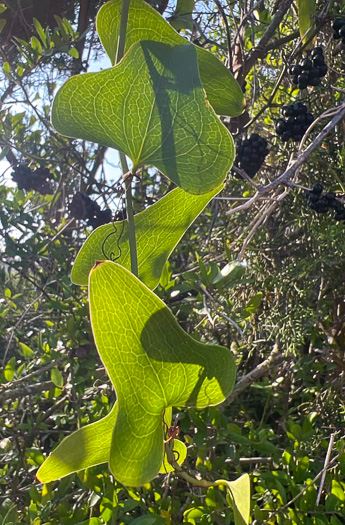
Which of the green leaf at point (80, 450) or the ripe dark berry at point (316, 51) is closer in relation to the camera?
the green leaf at point (80, 450)

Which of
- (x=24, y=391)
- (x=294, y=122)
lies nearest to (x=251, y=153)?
(x=294, y=122)

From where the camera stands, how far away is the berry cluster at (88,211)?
1.19 metres

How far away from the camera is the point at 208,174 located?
266 millimetres

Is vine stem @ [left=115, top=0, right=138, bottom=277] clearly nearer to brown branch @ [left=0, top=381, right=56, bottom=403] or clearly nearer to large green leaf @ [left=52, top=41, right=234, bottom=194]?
large green leaf @ [left=52, top=41, right=234, bottom=194]

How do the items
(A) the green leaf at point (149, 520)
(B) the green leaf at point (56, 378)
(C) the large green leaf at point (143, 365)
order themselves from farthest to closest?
(B) the green leaf at point (56, 378)
(A) the green leaf at point (149, 520)
(C) the large green leaf at point (143, 365)

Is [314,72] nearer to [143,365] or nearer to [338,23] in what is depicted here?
[338,23]

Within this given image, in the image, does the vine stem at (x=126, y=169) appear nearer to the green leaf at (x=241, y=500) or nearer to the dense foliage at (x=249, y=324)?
the green leaf at (x=241, y=500)

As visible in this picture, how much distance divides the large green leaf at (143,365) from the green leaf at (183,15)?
0.76 metres

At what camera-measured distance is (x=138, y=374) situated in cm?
23

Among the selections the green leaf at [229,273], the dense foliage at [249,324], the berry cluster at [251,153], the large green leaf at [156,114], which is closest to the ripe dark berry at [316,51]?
the dense foliage at [249,324]

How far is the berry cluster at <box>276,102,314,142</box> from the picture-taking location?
908mm

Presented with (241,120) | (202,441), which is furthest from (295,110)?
(202,441)

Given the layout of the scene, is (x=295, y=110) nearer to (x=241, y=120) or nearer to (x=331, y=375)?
(x=241, y=120)

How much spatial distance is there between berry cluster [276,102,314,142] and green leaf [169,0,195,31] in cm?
21
